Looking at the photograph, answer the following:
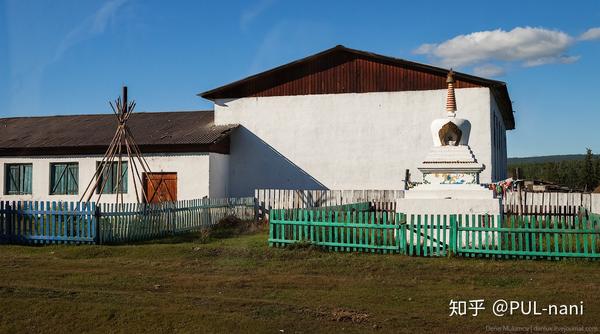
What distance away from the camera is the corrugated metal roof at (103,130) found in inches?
1021

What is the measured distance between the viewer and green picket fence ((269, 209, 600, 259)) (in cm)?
1298

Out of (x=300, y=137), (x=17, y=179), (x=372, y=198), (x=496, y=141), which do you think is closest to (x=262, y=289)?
(x=372, y=198)

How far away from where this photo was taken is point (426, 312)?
28.4 ft

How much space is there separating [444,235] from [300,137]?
13.4 metres

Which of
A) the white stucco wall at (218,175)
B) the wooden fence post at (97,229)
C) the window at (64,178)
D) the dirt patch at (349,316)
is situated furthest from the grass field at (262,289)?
the window at (64,178)

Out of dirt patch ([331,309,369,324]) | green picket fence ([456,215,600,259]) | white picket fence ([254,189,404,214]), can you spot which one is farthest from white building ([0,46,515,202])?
dirt patch ([331,309,369,324])

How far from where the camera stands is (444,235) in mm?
13648

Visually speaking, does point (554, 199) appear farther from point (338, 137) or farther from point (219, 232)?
point (219, 232)

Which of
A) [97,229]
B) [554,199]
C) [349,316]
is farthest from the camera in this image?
[554,199]

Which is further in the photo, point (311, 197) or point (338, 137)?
point (338, 137)

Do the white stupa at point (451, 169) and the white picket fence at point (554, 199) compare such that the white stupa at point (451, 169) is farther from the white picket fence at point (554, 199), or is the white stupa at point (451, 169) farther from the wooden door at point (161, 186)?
the wooden door at point (161, 186)

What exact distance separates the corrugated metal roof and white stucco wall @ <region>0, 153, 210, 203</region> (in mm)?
663

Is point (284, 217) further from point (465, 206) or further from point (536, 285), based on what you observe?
point (536, 285)

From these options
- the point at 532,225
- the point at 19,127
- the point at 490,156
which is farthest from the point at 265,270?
the point at 19,127
